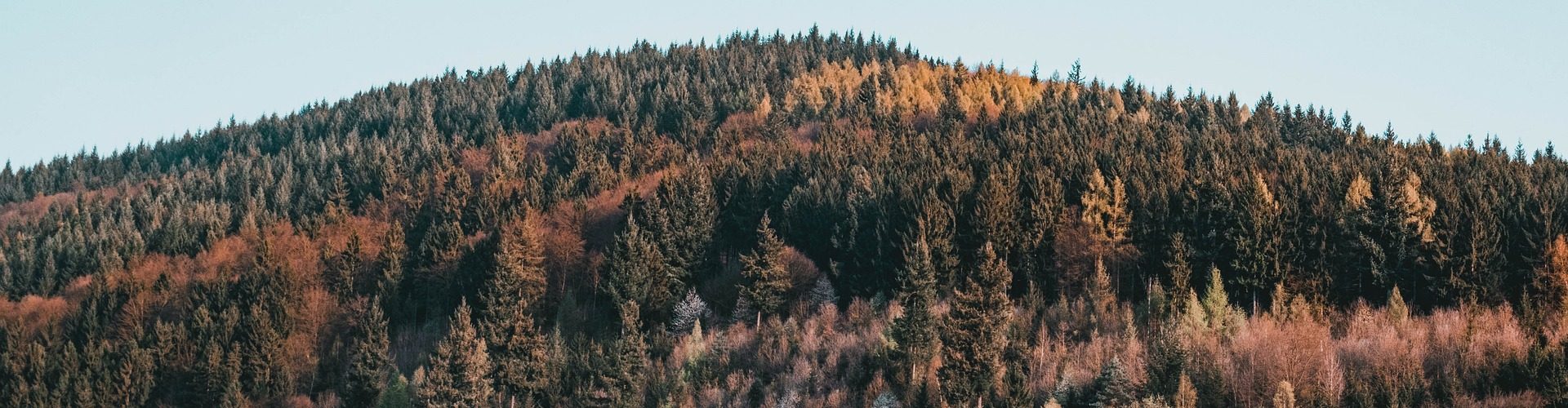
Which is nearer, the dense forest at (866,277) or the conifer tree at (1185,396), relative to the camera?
the conifer tree at (1185,396)

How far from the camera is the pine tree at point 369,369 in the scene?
7981 centimetres

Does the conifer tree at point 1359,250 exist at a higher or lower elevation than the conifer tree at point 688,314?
higher

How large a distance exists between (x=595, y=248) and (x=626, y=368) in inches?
1151

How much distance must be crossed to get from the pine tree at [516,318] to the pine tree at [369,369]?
6079 millimetres

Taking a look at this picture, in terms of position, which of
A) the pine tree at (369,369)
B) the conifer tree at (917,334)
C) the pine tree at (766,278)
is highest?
the pine tree at (766,278)

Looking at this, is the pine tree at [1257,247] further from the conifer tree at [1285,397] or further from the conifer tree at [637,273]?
the conifer tree at [637,273]

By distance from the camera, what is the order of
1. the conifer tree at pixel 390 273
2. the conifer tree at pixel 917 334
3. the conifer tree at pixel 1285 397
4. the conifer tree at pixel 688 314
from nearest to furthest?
the conifer tree at pixel 1285 397
the conifer tree at pixel 917 334
the conifer tree at pixel 688 314
the conifer tree at pixel 390 273

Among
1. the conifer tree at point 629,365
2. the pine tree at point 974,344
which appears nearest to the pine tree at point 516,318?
the conifer tree at point 629,365

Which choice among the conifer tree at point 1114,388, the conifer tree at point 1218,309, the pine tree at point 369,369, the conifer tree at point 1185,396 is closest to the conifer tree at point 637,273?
the pine tree at point 369,369

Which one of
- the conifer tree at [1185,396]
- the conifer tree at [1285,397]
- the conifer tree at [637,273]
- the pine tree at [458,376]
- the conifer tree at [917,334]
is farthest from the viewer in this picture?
the conifer tree at [637,273]

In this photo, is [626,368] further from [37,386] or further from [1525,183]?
[1525,183]

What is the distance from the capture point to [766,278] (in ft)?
267

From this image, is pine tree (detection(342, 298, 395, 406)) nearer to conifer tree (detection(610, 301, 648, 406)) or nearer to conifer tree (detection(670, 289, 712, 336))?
conifer tree (detection(610, 301, 648, 406))

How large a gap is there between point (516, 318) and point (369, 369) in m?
9.14
